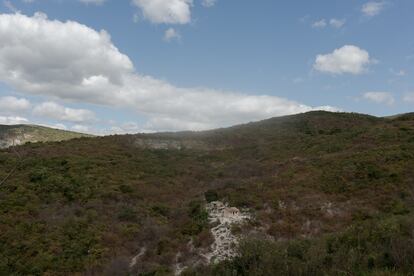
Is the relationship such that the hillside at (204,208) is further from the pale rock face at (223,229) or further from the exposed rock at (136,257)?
the pale rock face at (223,229)

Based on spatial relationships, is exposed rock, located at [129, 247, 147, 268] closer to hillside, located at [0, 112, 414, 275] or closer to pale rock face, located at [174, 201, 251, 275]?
hillside, located at [0, 112, 414, 275]

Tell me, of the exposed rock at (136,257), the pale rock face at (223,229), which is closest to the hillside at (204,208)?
the exposed rock at (136,257)

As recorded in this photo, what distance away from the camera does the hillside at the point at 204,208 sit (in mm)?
9281

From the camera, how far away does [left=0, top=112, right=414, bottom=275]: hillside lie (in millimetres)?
9281

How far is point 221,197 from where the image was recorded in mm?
19094

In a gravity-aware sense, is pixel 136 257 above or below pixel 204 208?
below

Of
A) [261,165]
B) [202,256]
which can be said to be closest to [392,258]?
[202,256]

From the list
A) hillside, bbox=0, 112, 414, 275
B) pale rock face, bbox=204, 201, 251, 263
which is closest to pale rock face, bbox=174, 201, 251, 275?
pale rock face, bbox=204, 201, 251, 263

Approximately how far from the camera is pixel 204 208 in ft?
57.5

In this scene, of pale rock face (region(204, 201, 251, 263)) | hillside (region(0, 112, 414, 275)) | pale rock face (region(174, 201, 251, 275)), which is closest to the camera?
hillside (region(0, 112, 414, 275))

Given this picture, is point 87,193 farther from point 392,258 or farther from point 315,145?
point 315,145

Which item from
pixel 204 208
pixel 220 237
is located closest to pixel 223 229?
pixel 220 237

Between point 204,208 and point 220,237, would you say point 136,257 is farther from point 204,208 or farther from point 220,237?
point 204,208

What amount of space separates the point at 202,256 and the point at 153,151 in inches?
816
